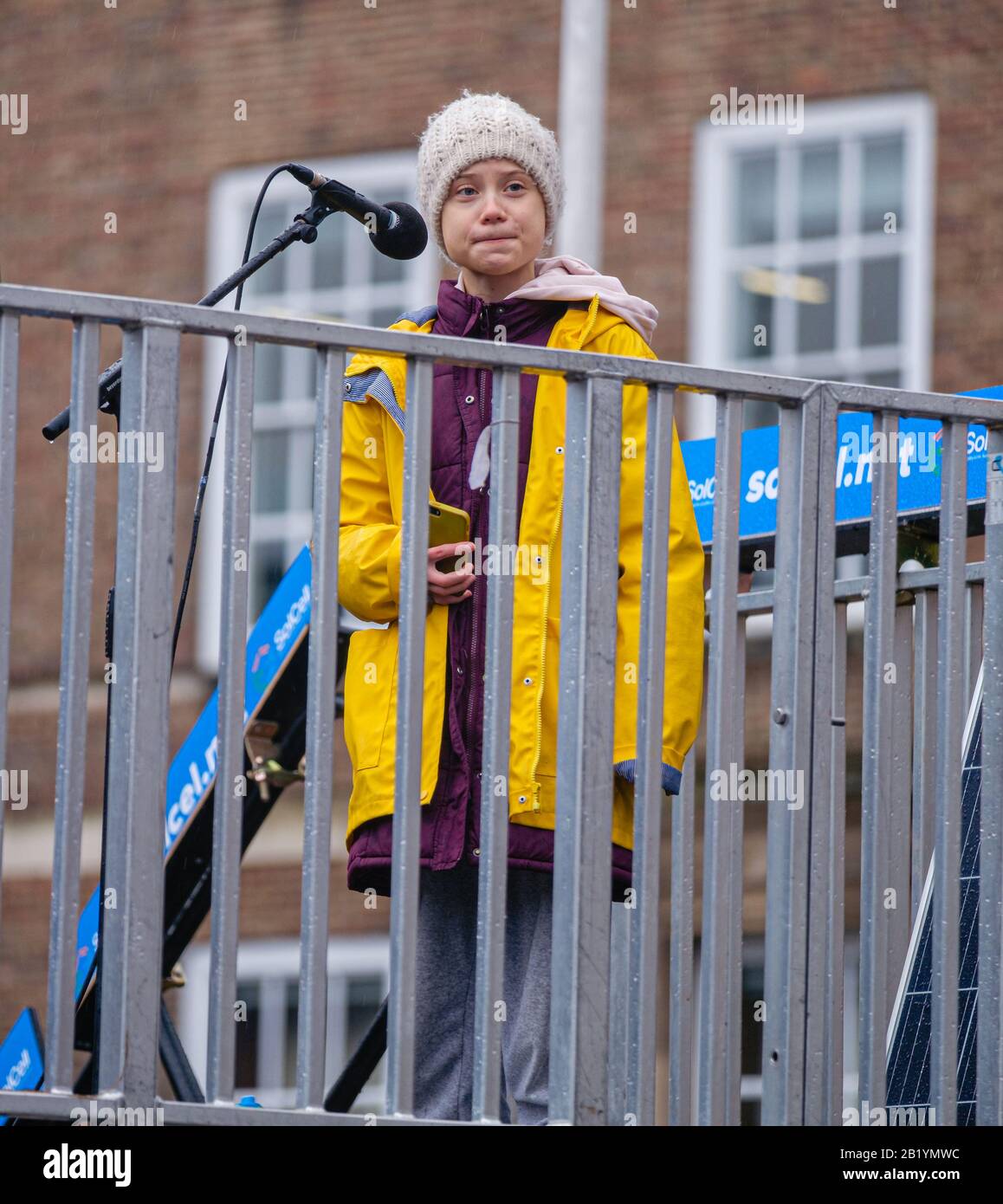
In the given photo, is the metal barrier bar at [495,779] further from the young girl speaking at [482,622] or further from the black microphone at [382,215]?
the black microphone at [382,215]

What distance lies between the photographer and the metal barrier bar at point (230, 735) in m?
3.28

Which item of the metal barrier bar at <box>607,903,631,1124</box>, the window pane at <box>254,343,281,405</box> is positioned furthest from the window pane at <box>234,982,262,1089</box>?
A: the metal barrier bar at <box>607,903,631,1124</box>

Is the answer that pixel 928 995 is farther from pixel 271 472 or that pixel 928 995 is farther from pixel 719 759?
pixel 271 472

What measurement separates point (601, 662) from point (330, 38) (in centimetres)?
973

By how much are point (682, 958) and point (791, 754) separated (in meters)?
0.36

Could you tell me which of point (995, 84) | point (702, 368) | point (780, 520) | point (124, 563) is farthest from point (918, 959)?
point (995, 84)

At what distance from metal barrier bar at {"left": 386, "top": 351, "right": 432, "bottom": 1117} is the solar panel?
110 cm

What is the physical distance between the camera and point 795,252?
11.6 metres

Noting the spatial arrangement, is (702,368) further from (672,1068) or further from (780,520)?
(672,1068)

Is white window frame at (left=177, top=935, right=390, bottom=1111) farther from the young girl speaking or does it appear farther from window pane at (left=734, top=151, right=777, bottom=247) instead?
the young girl speaking

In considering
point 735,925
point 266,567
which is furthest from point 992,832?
point 266,567

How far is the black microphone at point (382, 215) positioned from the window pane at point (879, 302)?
288 inches

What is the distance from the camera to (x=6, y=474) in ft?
10.8

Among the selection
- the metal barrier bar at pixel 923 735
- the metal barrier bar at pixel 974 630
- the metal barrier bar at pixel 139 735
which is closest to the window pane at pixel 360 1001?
the metal barrier bar at pixel 974 630
